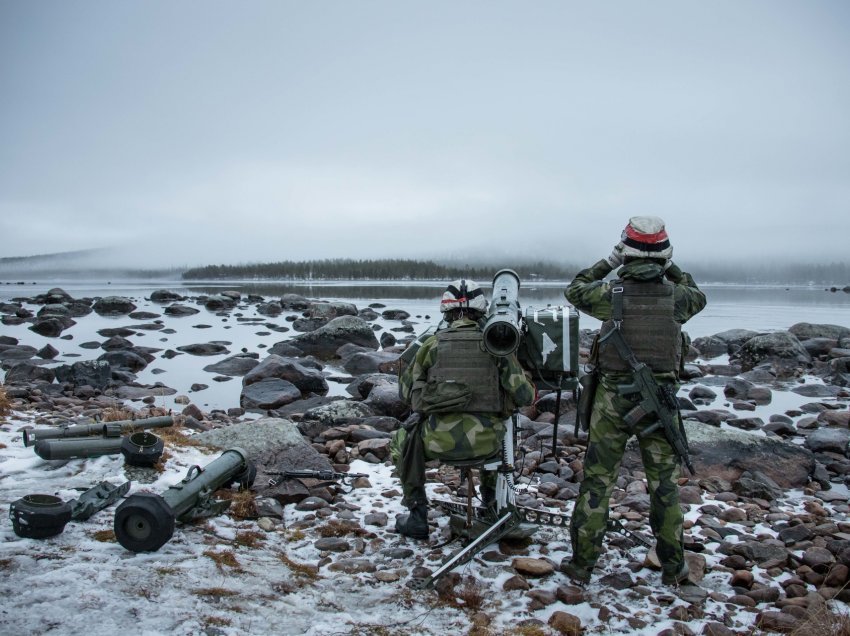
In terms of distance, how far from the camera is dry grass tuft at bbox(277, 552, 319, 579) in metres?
4.67

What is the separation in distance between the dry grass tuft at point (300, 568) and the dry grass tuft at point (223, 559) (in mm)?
414

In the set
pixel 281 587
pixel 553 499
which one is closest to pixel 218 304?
pixel 553 499

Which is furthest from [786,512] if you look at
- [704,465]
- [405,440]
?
[405,440]

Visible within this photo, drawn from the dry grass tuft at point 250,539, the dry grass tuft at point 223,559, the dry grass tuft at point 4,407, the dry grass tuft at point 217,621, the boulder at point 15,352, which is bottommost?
the boulder at point 15,352

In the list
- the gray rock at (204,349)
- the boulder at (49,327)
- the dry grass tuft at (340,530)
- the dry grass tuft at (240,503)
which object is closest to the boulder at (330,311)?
the boulder at (49,327)

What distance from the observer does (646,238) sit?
15.5 ft

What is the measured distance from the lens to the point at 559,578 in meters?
4.86

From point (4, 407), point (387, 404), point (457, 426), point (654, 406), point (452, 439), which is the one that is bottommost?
point (387, 404)

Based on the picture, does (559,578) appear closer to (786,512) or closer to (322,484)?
(322,484)

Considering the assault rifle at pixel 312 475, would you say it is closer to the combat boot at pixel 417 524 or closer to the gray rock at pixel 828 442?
the combat boot at pixel 417 524

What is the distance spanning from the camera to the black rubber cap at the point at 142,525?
4445mm

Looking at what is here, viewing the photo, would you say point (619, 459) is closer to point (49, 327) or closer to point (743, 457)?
point (743, 457)

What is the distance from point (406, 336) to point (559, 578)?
23.1 metres

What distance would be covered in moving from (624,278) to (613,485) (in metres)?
1.71
